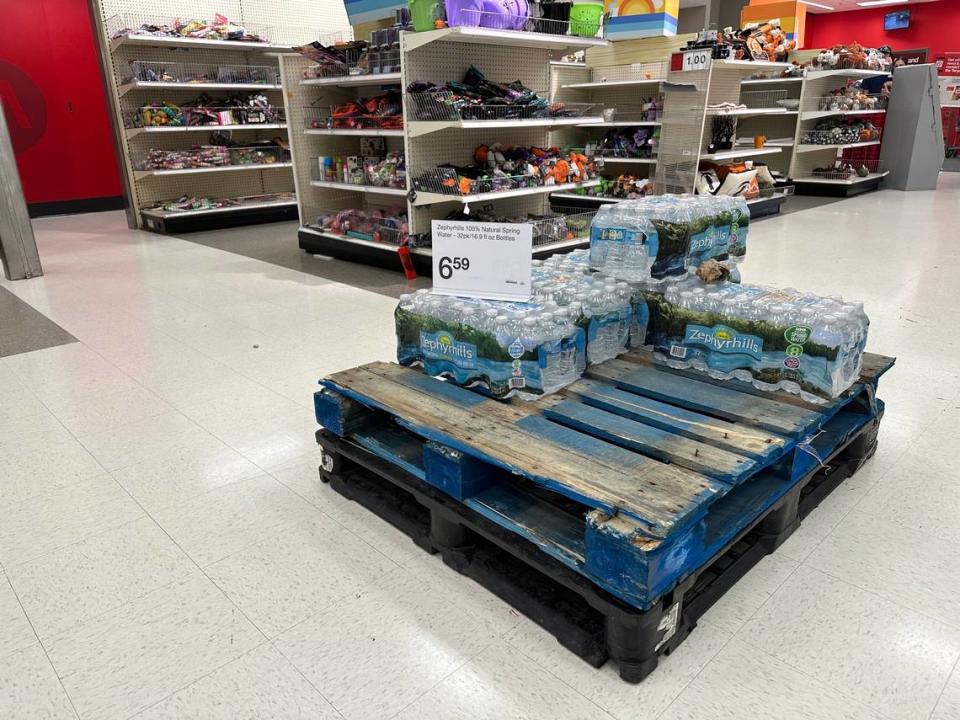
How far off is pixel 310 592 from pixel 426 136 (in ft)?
12.7

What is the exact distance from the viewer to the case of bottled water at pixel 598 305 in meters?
2.15

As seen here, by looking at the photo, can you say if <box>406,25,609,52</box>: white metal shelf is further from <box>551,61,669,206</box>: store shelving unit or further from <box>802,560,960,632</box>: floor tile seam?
<box>802,560,960,632</box>: floor tile seam

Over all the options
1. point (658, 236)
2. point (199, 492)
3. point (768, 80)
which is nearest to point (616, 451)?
point (658, 236)

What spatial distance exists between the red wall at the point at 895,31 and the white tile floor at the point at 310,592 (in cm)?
1708

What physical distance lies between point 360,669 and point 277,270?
4.57m

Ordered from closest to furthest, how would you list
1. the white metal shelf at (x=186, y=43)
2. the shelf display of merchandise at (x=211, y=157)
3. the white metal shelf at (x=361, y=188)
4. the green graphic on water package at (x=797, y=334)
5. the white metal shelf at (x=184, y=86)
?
the green graphic on water package at (x=797, y=334) < the white metal shelf at (x=361, y=188) < the white metal shelf at (x=186, y=43) < the white metal shelf at (x=184, y=86) < the shelf display of merchandise at (x=211, y=157)

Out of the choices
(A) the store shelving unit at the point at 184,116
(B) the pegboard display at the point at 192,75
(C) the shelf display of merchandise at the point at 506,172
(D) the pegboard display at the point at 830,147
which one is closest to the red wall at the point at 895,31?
(D) the pegboard display at the point at 830,147

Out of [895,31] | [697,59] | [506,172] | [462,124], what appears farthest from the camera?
[895,31]

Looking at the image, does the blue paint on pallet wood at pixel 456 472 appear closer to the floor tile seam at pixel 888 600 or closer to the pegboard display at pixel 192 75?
the floor tile seam at pixel 888 600

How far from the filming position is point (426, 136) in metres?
4.86

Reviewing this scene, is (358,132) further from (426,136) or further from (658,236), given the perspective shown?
(658,236)

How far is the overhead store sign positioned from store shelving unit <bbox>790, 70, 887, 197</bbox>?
245 inches

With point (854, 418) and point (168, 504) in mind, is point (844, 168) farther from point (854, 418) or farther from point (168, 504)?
point (168, 504)

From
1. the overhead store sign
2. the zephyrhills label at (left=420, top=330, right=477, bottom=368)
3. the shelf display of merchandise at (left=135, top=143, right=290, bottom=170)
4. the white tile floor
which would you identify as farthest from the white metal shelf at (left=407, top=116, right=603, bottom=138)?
the shelf display of merchandise at (left=135, top=143, right=290, bottom=170)
